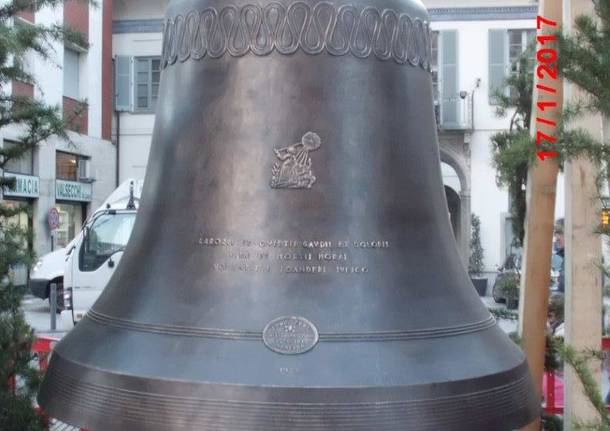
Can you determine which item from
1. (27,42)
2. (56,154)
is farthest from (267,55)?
(56,154)

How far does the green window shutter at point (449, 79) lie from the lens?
2388 cm

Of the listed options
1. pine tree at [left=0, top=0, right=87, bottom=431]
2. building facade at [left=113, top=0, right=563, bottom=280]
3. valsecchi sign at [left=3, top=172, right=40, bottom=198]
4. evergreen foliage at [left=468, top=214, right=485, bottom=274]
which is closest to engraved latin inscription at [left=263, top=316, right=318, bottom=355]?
pine tree at [left=0, top=0, right=87, bottom=431]

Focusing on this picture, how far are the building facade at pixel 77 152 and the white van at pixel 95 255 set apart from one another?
22.0ft

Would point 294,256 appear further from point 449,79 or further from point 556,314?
point 449,79

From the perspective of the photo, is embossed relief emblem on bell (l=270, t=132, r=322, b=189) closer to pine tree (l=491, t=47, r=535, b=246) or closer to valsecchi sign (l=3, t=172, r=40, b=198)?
pine tree (l=491, t=47, r=535, b=246)

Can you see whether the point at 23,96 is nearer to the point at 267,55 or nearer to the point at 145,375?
the point at 267,55

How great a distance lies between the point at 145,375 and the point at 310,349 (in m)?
0.48

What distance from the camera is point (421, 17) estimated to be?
2834 millimetres

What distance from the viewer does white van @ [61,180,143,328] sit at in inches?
508

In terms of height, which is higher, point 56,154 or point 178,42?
point 56,154

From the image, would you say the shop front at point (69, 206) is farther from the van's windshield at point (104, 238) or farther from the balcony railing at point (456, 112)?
the balcony railing at point (456, 112)

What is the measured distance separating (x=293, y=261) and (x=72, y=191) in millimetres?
21561

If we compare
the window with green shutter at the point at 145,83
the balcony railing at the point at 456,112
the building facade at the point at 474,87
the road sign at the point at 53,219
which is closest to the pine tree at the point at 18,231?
the road sign at the point at 53,219
